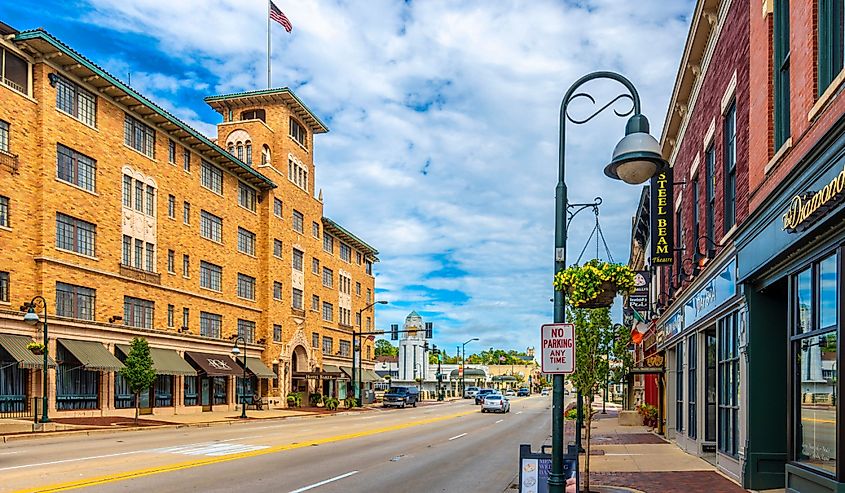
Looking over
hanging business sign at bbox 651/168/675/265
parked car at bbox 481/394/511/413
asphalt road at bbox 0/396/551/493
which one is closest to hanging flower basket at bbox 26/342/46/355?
asphalt road at bbox 0/396/551/493

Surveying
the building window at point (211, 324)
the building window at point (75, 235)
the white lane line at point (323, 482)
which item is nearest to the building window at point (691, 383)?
the white lane line at point (323, 482)

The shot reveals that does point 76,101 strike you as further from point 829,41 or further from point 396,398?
point 396,398

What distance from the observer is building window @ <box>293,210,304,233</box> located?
68.0 metres

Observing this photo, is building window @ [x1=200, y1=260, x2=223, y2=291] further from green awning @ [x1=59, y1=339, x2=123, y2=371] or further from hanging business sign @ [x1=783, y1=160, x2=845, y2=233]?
hanging business sign @ [x1=783, y1=160, x2=845, y2=233]

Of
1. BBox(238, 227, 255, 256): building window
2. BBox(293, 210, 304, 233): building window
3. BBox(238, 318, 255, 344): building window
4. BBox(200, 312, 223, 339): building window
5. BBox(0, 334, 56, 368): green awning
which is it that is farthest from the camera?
BBox(293, 210, 304, 233): building window

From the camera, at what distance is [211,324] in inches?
2146

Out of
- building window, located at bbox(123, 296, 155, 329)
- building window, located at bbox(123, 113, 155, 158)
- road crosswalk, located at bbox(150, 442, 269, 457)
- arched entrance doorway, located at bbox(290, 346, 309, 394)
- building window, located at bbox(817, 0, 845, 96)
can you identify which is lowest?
arched entrance doorway, located at bbox(290, 346, 309, 394)

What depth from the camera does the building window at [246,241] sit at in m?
59.6

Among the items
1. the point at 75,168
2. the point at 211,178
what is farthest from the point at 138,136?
the point at 211,178

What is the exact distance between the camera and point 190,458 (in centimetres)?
2050

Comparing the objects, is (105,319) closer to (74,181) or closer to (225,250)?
(74,181)

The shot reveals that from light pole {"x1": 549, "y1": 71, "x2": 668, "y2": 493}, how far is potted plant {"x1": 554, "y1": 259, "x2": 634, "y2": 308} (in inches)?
6.8

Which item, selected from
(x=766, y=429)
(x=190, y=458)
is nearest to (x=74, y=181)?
(x=190, y=458)

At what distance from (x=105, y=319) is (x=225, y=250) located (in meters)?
15.2
